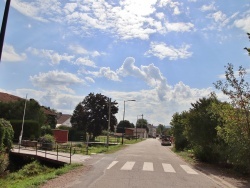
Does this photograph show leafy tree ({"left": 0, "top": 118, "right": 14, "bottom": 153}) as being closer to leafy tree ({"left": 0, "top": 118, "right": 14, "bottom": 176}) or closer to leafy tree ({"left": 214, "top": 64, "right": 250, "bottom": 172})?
leafy tree ({"left": 0, "top": 118, "right": 14, "bottom": 176})

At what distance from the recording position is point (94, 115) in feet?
252

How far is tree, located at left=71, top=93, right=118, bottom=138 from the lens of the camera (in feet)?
250

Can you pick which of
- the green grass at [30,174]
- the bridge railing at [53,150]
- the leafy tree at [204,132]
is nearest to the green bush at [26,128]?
the bridge railing at [53,150]

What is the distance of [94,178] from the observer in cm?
1527

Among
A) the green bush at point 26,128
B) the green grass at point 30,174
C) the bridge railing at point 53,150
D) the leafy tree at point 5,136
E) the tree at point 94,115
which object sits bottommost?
the green grass at point 30,174

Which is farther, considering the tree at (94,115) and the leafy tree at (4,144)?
the tree at (94,115)

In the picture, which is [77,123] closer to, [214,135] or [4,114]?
[4,114]

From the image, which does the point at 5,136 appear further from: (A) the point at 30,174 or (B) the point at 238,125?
(B) the point at 238,125

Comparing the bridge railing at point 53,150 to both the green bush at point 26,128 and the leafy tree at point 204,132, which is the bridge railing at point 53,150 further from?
the leafy tree at point 204,132

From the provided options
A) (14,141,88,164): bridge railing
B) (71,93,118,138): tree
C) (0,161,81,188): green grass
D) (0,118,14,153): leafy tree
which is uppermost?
(71,93,118,138): tree

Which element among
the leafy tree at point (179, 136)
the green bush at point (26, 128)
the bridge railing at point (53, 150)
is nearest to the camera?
the bridge railing at point (53, 150)

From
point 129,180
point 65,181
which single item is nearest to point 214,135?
point 129,180

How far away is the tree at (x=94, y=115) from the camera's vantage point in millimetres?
76312

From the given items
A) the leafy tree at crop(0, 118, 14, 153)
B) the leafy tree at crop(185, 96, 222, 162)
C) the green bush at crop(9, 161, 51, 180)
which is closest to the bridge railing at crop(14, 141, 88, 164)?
the green bush at crop(9, 161, 51, 180)
